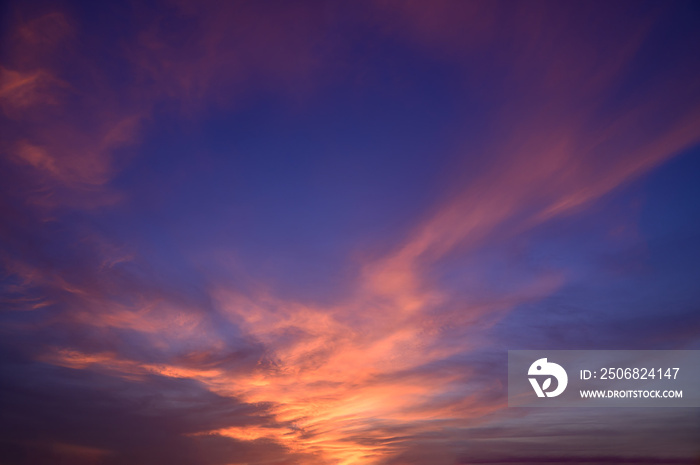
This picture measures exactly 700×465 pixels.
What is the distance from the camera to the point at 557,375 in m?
36.0

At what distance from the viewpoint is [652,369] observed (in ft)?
110

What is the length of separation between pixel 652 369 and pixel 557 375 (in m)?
6.85

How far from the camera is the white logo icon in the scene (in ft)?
117

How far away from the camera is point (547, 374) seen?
36.0 meters

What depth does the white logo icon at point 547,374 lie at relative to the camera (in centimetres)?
3575

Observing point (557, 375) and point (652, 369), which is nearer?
point (652, 369)
